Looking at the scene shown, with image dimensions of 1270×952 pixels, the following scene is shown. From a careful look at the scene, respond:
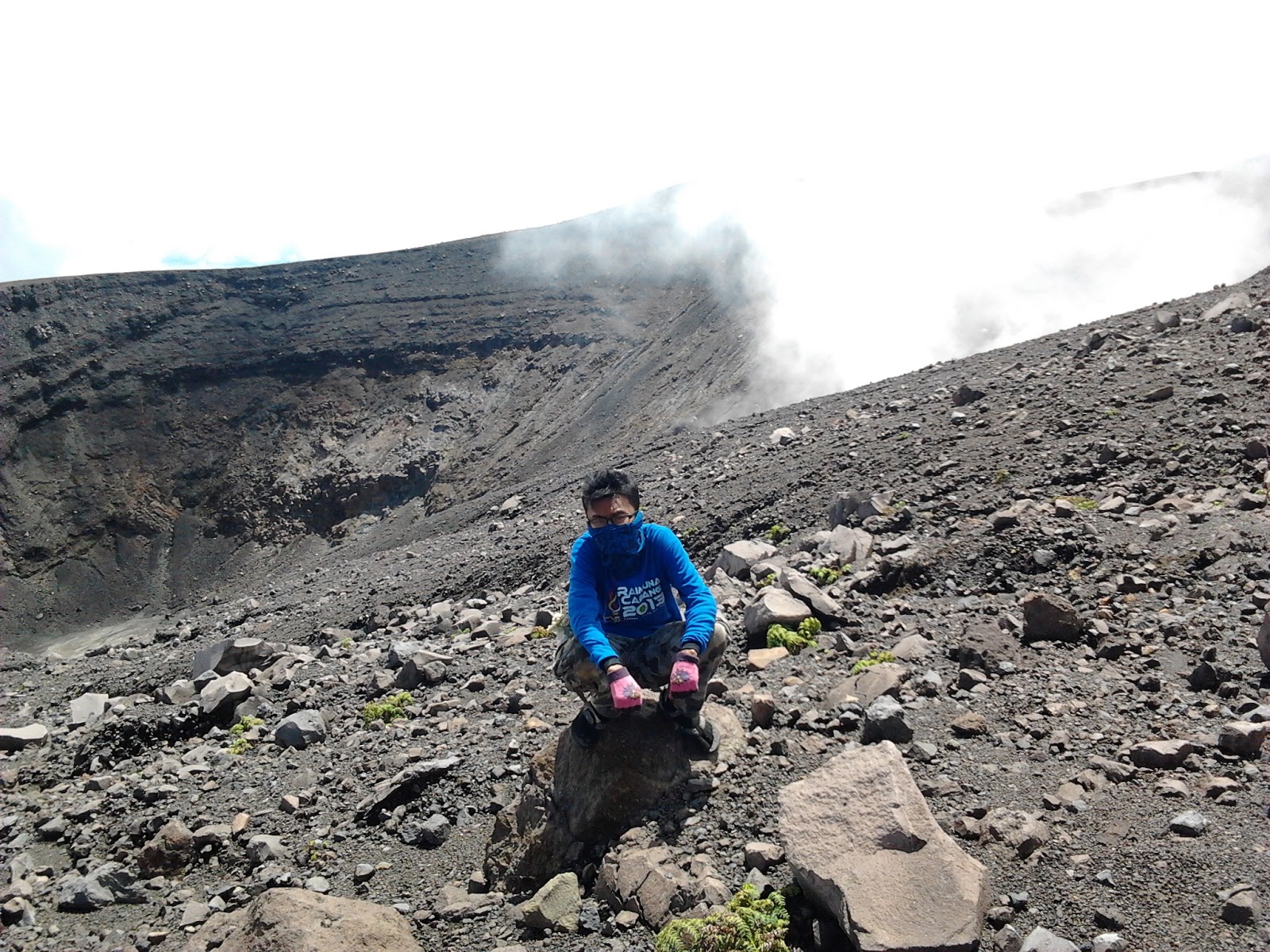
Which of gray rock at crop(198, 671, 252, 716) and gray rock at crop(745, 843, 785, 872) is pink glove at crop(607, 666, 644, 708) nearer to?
gray rock at crop(745, 843, 785, 872)

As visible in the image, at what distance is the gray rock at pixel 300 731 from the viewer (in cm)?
650

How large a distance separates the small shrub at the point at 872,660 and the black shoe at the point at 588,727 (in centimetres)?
178

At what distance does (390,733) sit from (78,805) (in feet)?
6.96

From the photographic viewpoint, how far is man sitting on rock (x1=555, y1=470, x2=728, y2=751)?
4.16m

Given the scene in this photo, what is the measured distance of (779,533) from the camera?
951 centimetres

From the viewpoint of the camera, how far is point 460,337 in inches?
1320

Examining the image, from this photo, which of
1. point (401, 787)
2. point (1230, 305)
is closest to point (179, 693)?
point (401, 787)

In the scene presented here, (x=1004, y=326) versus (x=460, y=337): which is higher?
(x=460, y=337)

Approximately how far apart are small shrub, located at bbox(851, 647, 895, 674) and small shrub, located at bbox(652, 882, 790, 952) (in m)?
2.11

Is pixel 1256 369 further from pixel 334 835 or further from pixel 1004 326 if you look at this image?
pixel 1004 326

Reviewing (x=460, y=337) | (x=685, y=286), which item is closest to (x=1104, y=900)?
(x=685, y=286)

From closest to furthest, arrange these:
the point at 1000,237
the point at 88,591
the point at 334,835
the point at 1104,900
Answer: the point at 1104,900, the point at 334,835, the point at 1000,237, the point at 88,591

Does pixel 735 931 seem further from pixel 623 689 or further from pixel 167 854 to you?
pixel 167 854

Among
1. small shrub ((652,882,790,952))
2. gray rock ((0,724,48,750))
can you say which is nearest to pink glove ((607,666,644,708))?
small shrub ((652,882,790,952))
